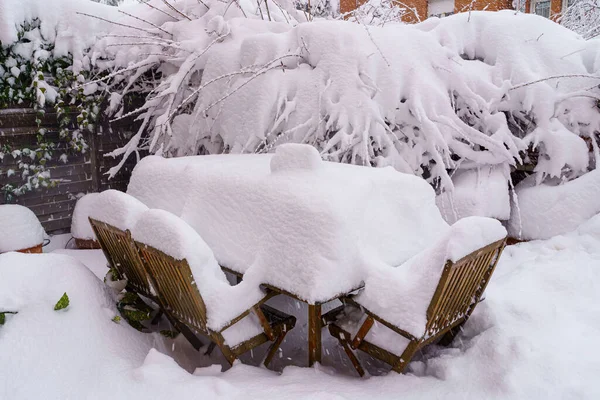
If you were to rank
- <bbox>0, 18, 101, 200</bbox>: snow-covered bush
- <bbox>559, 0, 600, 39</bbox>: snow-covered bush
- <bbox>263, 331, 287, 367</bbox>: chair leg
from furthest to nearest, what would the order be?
<bbox>559, 0, 600, 39</bbox>: snow-covered bush
<bbox>0, 18, 101, 200</bbox>: snow-covered bush
<bbox>263, 331, 287, 367</bbox>: chair leg

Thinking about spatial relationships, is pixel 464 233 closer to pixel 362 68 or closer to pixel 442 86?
pixel 362 68

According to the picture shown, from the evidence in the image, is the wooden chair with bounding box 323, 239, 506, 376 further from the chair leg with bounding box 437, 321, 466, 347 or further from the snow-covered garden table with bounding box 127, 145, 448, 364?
the snow-covered garden table with bounding box 127, 145, 448, 364

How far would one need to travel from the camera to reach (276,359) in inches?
117

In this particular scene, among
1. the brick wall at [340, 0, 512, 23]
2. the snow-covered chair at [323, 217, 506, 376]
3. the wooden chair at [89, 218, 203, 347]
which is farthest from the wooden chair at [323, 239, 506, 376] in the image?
the brick wall at [340, 0, 512, 23]

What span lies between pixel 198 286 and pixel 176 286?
0.24m

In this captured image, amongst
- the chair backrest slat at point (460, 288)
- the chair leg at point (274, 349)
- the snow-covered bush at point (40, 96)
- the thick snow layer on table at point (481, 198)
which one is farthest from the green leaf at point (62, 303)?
the thick snow layer on table at point (481, 198)

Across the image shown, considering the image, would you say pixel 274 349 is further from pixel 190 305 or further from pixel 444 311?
pixel 444 311

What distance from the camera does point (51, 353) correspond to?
89.6 inches

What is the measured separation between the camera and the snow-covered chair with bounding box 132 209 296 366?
217 cm

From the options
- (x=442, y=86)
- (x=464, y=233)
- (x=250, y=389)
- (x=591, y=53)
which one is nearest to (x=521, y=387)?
(x=464, y=233)

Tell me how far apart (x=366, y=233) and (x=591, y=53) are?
432cm

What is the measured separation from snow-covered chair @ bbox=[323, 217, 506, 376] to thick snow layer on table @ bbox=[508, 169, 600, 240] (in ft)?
7.52

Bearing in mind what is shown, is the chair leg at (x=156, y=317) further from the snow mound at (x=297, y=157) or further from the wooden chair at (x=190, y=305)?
the snow mound at (x=297, y=157)

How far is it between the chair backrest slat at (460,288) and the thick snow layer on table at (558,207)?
6.83ft
